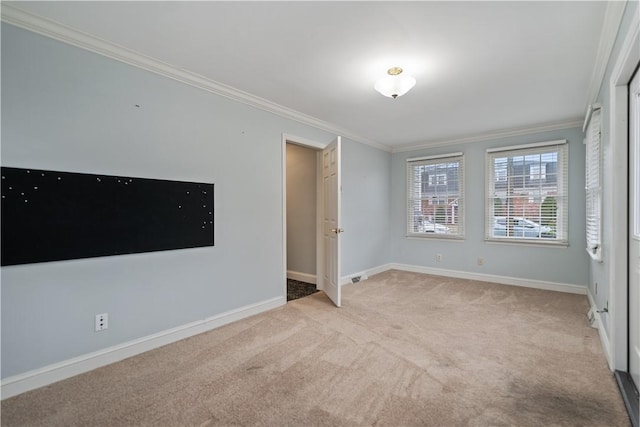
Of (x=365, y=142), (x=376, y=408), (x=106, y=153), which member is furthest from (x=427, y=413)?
(x=365, y=142)

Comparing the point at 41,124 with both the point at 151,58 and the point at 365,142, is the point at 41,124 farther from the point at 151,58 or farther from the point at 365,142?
the point at 365,142

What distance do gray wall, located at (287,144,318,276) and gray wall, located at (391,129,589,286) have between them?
1936 mm

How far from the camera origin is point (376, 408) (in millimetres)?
1758

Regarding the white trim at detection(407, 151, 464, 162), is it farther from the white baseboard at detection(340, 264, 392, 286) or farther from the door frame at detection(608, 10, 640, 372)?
the door frame at detection(608, 10, 640, 372)

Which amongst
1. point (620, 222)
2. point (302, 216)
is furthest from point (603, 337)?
point (302, 216)

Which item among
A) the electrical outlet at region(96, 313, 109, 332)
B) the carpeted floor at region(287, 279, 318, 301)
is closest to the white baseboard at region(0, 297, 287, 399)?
the electrical outlet at region(96, 313, 109, 332)

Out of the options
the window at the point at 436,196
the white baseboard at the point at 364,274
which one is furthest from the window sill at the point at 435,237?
the white baseboard at the point at 364,274

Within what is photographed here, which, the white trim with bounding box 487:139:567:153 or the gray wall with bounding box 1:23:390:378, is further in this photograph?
the white trim with bounding box 487:139:567:153

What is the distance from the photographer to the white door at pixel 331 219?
3643 millimetres

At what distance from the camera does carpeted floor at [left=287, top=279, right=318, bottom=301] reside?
13.5ft

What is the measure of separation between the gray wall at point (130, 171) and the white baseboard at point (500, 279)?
2960 millimetres

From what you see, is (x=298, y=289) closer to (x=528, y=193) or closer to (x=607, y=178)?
(x=607, y=178)

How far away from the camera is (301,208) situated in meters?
4.92

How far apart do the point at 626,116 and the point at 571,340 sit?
1913mm
